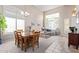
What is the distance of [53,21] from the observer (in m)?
2.96

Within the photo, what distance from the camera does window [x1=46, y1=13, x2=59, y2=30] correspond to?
2922 millimetres

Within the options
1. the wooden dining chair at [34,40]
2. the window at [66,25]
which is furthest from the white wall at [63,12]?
the wooden dining chair at [34,40]

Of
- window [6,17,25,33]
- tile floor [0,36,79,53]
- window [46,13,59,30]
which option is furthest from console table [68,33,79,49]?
window [6,17,25,33]

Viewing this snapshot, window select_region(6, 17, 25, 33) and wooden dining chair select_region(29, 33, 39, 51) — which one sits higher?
window select_region(6, 17, 25, 33)

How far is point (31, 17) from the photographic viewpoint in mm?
2980

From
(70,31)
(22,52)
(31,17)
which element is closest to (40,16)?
(31,17)

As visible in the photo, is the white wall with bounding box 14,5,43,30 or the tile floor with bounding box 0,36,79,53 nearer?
the tile floor with bounding box 0,36,79,53

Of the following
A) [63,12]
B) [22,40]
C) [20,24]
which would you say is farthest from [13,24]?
[63,12]

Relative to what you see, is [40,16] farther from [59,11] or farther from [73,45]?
[73,45]

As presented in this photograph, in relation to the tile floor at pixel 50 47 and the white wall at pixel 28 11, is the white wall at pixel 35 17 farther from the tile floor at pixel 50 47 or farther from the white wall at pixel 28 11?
the tile floor at pixel 50 47

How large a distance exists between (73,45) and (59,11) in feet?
3.23

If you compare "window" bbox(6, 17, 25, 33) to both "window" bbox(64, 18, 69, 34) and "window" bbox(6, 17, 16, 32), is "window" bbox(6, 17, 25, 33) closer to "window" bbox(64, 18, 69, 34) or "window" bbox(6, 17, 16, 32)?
"window" bbox(6, 17, 16, 32)
